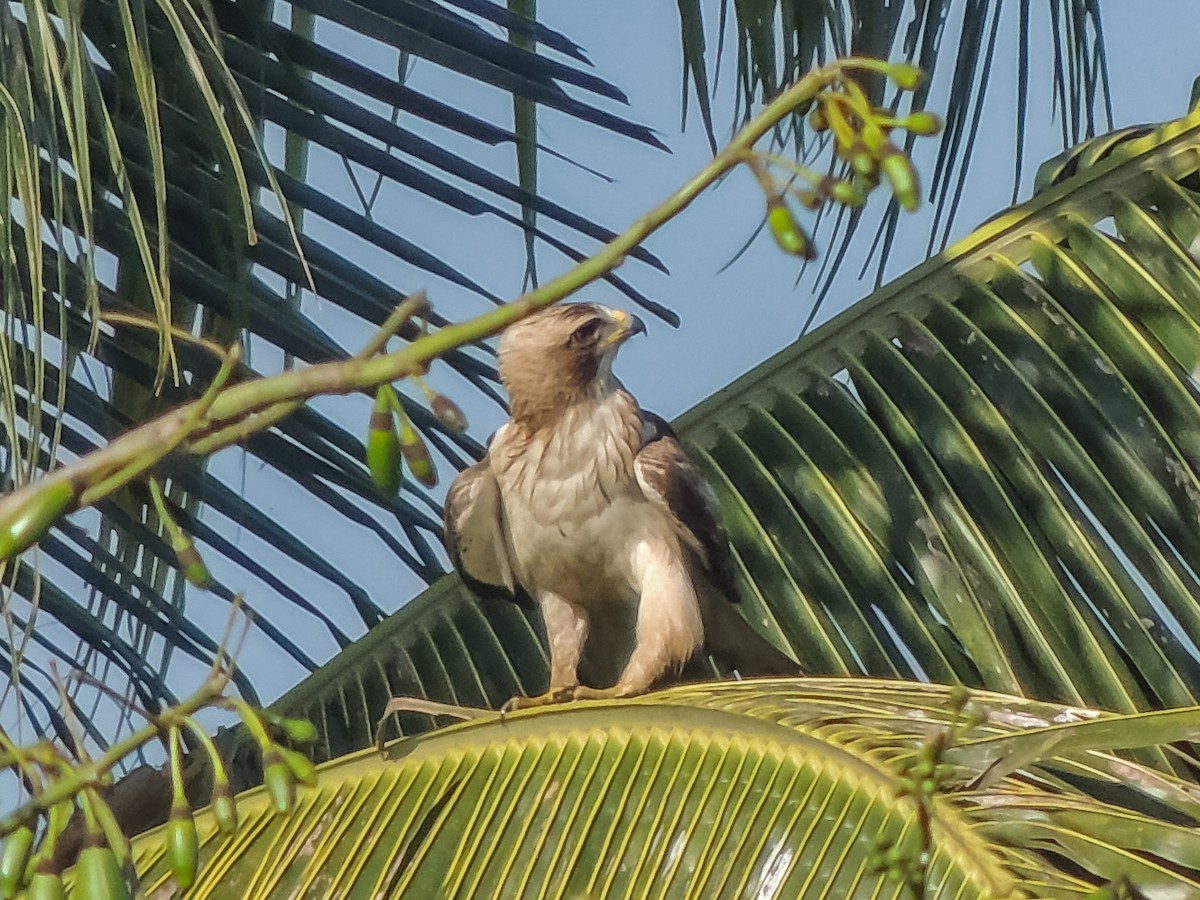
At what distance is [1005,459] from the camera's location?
2656 millimetres

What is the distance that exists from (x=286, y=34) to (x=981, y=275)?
1274 millimetres

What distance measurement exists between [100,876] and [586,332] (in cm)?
254

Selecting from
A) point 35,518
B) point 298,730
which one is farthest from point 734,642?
point 35,518

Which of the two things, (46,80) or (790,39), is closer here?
(46,80)

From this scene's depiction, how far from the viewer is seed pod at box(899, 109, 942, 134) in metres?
0.81

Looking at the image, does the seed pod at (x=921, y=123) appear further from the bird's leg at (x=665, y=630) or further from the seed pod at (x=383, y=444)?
the bird's leg at (x=665, y=630)

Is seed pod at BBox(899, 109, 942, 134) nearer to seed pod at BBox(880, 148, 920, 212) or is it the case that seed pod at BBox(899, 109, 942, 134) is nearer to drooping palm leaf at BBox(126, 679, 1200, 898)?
seed pod at BBox(880, 148, 920, 212)

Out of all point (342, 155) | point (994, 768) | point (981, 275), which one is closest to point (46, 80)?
point (342, 155)

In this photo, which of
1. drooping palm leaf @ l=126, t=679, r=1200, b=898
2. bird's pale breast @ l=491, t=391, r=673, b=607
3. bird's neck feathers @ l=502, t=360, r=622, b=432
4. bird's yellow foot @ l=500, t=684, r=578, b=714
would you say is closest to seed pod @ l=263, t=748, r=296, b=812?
drooping palm leaf @ l=126, t=679, r=1200, b=898

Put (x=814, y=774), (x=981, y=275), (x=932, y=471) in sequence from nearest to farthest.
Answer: (x=814, y=774) → (x=932, y=471) → (x=981, y=275)

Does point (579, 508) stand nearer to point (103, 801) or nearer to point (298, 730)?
point (298, 730)

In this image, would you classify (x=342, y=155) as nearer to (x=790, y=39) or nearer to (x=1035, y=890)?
(x=790, y=39)

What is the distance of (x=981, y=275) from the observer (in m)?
2.90

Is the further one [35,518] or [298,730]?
[298,730]
